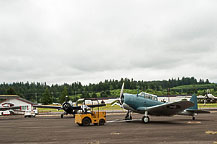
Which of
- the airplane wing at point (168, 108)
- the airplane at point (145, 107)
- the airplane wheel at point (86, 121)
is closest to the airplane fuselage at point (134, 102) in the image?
the airplane at point (145, 107)

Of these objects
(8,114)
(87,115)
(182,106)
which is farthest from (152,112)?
(8,114)

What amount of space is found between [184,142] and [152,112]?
425 inches

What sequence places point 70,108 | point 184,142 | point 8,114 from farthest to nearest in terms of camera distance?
1. point 8,114
2. point 70,108
3. point 184,142

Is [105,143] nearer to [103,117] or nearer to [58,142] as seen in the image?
[58,142]

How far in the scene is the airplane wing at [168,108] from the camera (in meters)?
18.7

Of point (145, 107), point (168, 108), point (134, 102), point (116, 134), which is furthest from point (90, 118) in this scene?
point (168, 108)

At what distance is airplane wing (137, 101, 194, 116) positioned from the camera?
18709mm

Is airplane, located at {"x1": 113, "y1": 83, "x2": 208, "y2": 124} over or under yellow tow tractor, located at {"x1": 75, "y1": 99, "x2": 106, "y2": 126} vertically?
over

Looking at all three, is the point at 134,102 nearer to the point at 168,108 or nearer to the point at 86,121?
the point at 168,108

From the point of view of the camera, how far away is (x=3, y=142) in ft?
36.8

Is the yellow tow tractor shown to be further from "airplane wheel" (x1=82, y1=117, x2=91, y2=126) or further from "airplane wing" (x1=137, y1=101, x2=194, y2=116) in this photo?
"airplane wing" (x1=137, y1=101, x2=194, y2=116)

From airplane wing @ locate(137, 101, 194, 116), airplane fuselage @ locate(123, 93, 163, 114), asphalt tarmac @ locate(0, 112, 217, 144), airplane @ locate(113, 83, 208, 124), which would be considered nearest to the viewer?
asphalt tarmac @ locate(0, 112, 217, 144)

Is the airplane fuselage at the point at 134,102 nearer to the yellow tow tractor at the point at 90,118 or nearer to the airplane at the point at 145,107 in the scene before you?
the airplane at the point at 145,107

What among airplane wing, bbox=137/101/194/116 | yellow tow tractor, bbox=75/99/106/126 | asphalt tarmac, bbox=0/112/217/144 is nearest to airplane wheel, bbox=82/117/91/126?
yellow tow tractor, bbox=75/99/106/126
